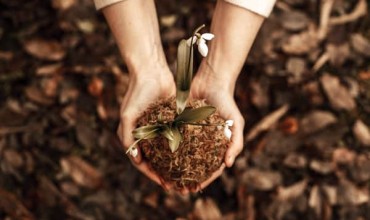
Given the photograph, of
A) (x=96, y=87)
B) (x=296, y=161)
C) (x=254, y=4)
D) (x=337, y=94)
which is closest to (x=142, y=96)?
(x=254, y=4)

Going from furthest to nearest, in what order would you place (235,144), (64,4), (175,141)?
(64,4) < (235,144) < (175,141)

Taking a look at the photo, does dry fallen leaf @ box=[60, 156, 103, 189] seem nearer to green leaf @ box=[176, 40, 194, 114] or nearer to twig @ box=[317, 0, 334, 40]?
green leaf @ box=[176, 40, 194, 114]

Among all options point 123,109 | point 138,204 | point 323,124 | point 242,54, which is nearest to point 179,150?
point 123,109

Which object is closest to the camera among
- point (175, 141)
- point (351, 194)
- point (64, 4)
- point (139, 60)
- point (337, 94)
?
point (175, 141)

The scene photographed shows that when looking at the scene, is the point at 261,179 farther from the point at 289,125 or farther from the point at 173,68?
the point at 173,68

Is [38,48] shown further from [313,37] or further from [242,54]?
[313,37]

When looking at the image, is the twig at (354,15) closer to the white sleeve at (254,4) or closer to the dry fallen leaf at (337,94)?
the dry fallen leaf at (337,94)


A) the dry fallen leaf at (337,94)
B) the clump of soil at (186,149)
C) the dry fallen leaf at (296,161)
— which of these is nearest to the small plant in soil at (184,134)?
the clump of soil at (186,149)
